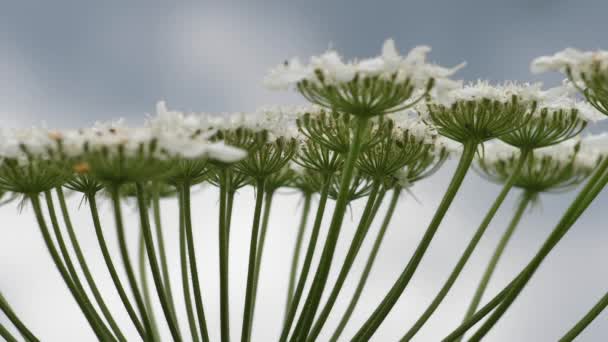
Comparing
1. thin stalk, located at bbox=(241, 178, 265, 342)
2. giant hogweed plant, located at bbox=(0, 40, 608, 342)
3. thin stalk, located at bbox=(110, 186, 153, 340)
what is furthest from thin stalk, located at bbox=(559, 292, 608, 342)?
thin stalk, located at bbox=(110, 186, 153, 340)

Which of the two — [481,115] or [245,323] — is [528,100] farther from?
[245,323]

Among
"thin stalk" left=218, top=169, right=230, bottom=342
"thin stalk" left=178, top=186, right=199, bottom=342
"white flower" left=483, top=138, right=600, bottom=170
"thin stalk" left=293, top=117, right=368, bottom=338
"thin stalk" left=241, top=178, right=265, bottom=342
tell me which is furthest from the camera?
"white flower" left=483, top=138, right=600, bottom=170

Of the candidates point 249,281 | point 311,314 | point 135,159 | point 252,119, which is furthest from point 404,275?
point 135,159

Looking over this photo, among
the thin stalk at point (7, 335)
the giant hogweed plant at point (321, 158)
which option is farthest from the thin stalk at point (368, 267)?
the thin stalk at point (7, 335)

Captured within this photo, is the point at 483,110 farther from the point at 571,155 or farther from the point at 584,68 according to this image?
the point at 571,155

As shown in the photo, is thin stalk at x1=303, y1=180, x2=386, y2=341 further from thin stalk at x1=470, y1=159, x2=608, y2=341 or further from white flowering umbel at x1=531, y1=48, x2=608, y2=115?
white flowering umbel at x1=531, y1=48, x2=608, y2=115

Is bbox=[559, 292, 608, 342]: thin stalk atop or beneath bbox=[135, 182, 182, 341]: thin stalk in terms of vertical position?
beneath

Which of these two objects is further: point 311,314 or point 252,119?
point 252,119

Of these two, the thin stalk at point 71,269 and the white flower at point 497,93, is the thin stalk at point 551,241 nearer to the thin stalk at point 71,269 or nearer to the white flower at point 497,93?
the white flower at point 497,93
